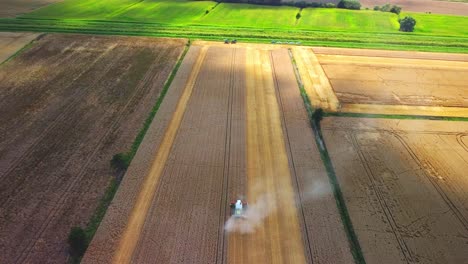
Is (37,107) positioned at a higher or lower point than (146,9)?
lower

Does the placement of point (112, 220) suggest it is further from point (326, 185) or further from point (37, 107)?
point (37, 107)

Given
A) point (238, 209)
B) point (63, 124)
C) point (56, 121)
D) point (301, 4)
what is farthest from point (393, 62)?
point (56, 121)

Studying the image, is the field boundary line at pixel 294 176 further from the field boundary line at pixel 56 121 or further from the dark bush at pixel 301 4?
the dark bush at pixel 301 4

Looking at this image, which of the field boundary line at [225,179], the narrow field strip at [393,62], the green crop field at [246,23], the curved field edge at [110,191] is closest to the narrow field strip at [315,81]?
the narrow field strip at [393,62]

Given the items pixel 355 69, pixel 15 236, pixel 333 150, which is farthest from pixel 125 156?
pixel 355 69

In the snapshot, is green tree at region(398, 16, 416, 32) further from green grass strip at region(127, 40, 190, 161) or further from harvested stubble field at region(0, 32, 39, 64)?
harvested stubble field at region(0, 32, 39, 64)

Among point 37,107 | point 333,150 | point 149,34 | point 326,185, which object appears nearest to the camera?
point 326,185

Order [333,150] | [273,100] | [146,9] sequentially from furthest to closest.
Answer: [146,9]
[273,100]
[333,150]
